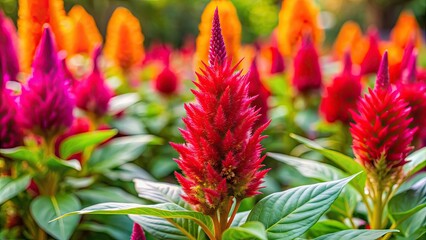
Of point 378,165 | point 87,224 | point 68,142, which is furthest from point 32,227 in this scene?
point 378,165

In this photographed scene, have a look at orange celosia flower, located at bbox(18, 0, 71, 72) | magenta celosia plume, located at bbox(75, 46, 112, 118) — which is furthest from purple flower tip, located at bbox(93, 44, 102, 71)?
orange celosia flower, located at bbox(18, 0, 71, 72)

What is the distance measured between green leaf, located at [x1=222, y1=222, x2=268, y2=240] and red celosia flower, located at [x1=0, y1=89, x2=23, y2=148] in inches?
44.0

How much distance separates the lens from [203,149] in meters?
1.44

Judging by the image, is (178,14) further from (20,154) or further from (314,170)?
(314,170)

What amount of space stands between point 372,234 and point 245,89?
1.60ft

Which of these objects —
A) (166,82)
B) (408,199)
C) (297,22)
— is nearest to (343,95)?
(408,199)

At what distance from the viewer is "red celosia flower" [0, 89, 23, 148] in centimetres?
220

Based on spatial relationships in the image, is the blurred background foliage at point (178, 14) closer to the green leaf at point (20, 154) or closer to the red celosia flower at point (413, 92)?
the green leaf at point (20, 154)

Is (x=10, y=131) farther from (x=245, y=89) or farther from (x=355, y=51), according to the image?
(x=355, y=51)

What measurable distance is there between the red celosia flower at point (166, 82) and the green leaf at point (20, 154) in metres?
1.75

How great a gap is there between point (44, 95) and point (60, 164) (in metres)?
0.27

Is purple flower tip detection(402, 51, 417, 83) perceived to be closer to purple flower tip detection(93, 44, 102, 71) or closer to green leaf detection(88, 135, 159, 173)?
green leaf detection(88, 135, 159, 173)

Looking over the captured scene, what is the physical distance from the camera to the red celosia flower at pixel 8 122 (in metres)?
2.20

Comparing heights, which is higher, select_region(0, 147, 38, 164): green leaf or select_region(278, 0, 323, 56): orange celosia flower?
select_region(278, 0, 323, 56): orange celosia flower
